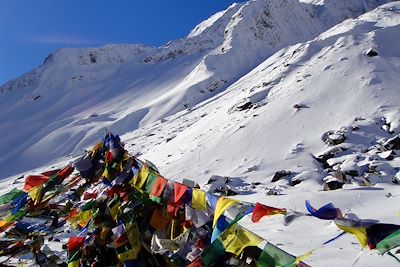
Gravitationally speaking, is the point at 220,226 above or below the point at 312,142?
above

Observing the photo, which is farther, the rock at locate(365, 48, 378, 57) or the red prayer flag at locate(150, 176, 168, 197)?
the rock at locate(365, 48, 378, 57)

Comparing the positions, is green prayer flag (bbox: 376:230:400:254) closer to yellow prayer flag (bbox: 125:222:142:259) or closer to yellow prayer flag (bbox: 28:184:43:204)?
yellow prayer flag (bbox: 125:222:142:259)

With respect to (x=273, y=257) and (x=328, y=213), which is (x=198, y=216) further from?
(x=328, y=213)

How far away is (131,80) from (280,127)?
63059 millimetres

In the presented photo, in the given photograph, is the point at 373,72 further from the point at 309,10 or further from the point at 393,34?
the point at 309,10

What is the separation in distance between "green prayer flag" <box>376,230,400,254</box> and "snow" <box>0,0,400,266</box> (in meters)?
2.60

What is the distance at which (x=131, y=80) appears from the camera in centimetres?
8044

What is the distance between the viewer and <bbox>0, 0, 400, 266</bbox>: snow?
37.0 feet

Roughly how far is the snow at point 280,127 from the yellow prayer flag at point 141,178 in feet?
8.45

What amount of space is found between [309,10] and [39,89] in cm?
5967

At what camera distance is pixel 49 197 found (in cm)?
662

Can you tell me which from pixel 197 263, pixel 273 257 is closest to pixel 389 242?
pixel 273 257

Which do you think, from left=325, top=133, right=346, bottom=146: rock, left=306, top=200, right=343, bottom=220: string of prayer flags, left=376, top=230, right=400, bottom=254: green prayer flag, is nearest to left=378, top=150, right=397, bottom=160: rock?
left=325, top=133, right=346, bottom=146: rock

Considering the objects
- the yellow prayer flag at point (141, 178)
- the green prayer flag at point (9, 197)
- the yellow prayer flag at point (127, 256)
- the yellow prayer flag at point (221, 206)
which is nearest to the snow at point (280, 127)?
the yellow prayer flag at point (221, 206)
